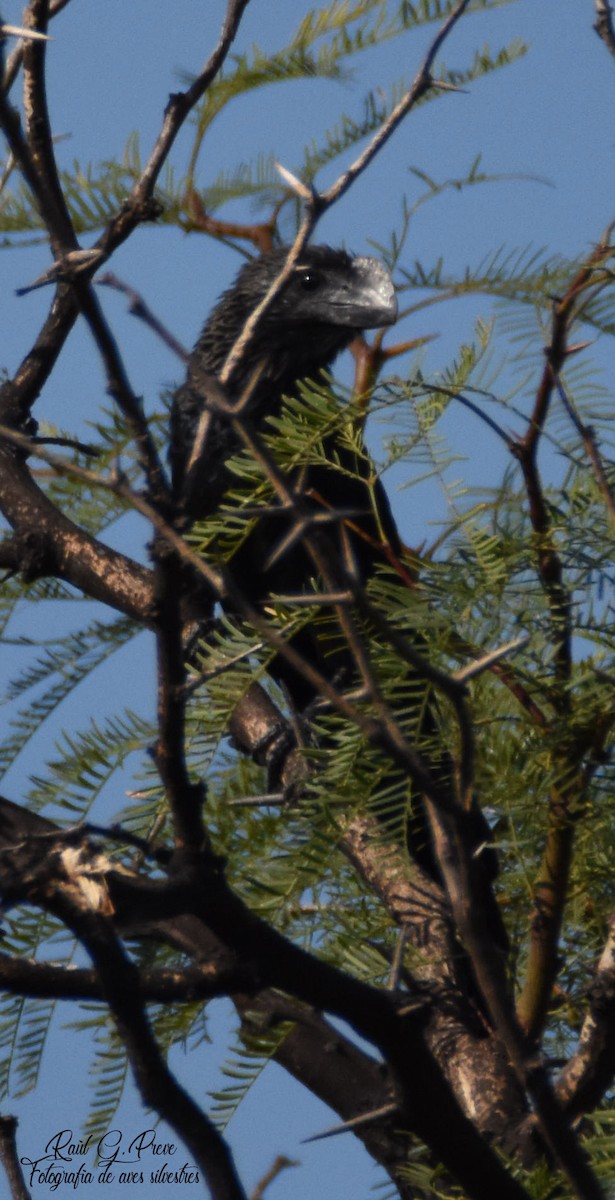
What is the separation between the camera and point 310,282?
3848 millimetres

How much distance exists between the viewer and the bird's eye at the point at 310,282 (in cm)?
383

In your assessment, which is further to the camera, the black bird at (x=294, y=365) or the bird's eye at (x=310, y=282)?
the bird's eye at (x=310, y=282)

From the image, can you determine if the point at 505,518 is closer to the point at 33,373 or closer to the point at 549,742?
the point at 549,742

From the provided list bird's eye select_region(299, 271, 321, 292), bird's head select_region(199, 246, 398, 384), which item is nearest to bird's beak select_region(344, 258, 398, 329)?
bird's head select_region(199, 246, 398, 384)

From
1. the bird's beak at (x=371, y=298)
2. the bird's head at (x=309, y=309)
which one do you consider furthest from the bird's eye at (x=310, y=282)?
the bird's beak at (x=371, y=298)

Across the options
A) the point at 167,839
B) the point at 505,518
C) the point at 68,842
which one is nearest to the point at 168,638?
the point at 68,842

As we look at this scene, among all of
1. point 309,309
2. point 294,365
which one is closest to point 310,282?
point 309,309

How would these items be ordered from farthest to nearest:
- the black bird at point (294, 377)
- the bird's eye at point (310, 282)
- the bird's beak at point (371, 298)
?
the bird's eye at point (310, 282), the bird's beak at point (371, 298), the black bird at point (294, 377)

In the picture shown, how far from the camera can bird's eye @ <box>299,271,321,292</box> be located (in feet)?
12.6

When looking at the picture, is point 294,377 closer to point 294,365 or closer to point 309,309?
point 294,365

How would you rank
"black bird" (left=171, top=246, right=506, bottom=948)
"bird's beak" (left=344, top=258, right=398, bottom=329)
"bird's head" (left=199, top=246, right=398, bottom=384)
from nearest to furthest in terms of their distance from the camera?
"black bird" (left=171, top=246, right=506, bottom=948)
"bird's beak" (left=344, top=258, right=398, bottom=329)
"bird's head" (left=199, top=246, right=398, bottom=384)

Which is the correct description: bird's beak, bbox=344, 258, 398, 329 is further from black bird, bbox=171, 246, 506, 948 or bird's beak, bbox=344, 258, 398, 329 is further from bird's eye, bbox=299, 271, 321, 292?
bird's eye, bbox=299, 271, 321, 292

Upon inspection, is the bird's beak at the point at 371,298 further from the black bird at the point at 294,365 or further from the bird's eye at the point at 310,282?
the bird's eye at the point at 310,282

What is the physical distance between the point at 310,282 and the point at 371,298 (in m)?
0.33
